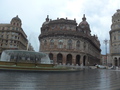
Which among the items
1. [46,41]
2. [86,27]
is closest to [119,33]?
[86,27]

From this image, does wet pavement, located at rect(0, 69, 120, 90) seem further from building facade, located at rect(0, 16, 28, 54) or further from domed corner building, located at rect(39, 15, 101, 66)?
building facade, located at rect(0, 16, 28, 54)

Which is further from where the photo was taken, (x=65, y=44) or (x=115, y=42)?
(x=115, y=42)

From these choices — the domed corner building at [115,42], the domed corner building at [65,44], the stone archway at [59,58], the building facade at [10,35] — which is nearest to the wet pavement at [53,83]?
the domed corner building at [65,44]

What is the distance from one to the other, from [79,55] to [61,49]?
792 centimetres

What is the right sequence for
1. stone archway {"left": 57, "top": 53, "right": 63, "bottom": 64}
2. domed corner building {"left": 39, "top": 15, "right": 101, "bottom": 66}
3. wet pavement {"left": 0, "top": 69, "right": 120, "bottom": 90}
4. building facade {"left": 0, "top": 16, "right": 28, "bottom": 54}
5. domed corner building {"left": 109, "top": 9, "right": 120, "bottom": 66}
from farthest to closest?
1. building facade {"left": 0, "top": 16, "right": 28, "bottom": 54}
2. domed corner building {"left": 109, "top": 9, "right": 120, "bottom": 66}
3. stone archway {"left": 57, "top": 53, "right": 63, "bottom": 64}
4. domed corner building {"left": 39, "top": 15, "right": 101, "bottom": 66}
5. wet pavement {"left": 0, "top": 69, "right": 120, "bottom": 90}

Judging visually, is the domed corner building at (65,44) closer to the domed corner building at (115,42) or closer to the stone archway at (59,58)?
the stone archway at (59,58)

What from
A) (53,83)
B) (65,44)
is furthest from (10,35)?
(53,83)

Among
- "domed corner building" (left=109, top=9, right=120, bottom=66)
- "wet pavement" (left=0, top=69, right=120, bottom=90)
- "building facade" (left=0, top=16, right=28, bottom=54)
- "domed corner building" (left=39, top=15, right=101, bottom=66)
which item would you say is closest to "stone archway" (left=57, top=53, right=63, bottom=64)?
"domed corner building" (left=39, top=15, right=101, bottom=66)

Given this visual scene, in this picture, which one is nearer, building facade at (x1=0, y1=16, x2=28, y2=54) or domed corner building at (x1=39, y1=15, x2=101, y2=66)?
domed corner building at (x1=39, y1=15, x2=101, y2=66)

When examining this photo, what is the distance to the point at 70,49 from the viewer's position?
47000mm

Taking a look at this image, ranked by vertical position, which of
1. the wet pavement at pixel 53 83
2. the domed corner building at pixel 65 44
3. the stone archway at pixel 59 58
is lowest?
the wet pavement at pixel 53 83

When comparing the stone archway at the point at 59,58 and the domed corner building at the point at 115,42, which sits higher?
the domed corner building at the point at 115,42

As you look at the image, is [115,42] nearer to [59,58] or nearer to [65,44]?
[65,44]

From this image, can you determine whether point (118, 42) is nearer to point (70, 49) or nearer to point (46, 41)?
point (70, 49)
